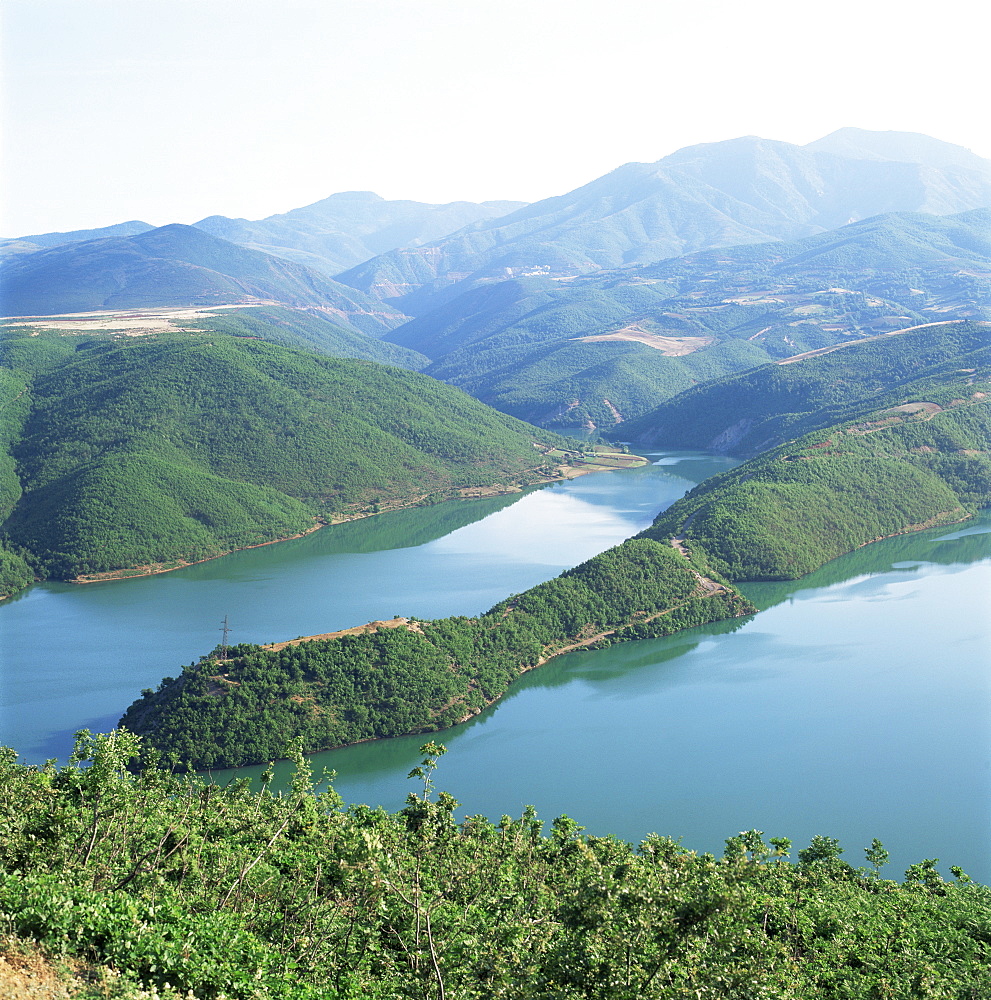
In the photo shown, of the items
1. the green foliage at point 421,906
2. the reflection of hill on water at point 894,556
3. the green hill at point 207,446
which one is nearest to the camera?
the green foliage at point 421,906

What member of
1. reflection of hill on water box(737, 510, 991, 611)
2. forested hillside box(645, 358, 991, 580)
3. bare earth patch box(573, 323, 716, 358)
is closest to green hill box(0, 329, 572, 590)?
forested hillside box(645, 358, 991, 580)

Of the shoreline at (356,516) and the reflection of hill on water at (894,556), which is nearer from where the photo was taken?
the reflection of hill on water at (894,556)

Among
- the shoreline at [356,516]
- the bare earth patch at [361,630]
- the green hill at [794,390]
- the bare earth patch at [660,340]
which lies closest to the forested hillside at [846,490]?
the green hill at [794,390]

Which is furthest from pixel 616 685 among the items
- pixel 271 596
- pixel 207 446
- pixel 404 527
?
pixel 207 446

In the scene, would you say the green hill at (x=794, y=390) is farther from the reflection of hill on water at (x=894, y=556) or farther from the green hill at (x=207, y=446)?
the reflection of hill on water at (x=894, y=556)

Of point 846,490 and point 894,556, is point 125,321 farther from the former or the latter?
point 894,556

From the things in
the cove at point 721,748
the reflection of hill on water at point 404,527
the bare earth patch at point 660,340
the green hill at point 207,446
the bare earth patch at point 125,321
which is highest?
the bare earth patch at point 125,321
